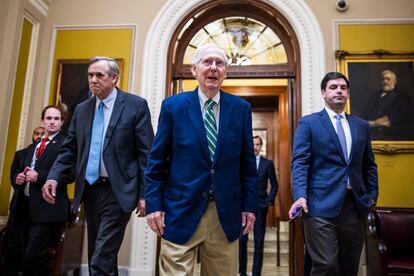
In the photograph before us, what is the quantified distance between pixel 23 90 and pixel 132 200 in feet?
10.4

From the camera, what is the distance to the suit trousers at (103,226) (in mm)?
2020

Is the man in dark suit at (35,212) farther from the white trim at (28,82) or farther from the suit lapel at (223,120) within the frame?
the suit lapel at (223,120)

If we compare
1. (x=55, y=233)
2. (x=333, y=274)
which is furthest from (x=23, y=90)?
(x=333, y=274)

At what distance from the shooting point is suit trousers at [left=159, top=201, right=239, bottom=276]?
1.62 m

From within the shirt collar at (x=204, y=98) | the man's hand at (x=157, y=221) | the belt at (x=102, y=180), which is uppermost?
the shirt collar at (x=204, y=98)

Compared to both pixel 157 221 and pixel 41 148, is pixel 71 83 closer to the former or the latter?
pixel 41 148

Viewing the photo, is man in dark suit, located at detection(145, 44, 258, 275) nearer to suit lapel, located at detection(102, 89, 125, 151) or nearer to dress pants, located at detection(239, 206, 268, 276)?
suit lapel, located at detection(102, 89, 125, 151)

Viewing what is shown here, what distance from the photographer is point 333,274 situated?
2.32 meters

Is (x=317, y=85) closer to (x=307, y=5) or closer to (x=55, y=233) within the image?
(x=307, y=5)

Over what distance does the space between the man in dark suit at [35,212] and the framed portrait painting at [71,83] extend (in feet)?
4.56

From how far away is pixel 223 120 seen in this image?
5.84ft

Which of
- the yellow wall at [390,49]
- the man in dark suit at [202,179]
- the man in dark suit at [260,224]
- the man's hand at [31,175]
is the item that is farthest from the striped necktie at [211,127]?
the yellow wall at [390,49]

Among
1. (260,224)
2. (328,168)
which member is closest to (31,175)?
(328,168)

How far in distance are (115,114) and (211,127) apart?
806 mm
